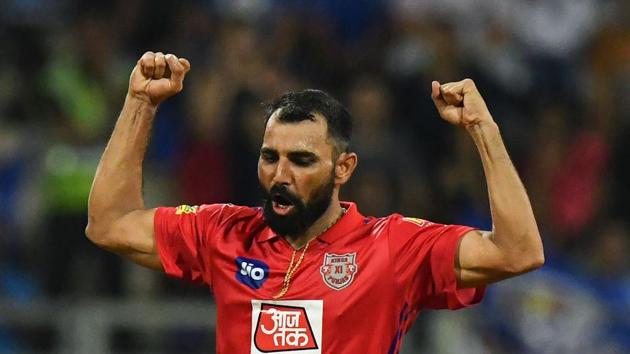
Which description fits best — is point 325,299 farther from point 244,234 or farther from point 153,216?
point 153,216

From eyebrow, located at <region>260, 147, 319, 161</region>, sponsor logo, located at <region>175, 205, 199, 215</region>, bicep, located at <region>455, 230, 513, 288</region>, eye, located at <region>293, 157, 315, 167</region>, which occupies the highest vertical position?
eyebrow, located at <region>260, 147, 319, 161</region>

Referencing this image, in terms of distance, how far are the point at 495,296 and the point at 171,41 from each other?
11.5 feet

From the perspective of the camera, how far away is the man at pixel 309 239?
16.5 feet

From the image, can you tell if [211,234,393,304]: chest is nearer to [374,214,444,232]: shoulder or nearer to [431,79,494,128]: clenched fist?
[374,214,444,232]: shoulder

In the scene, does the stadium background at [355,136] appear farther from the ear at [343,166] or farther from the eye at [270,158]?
the eye at [270,158]

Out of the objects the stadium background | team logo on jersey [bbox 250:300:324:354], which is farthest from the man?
the stadium background

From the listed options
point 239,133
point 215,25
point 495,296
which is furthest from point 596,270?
point 215,25

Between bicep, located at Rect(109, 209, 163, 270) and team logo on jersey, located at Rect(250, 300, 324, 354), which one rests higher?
bicep, located at Rect(109, 209, 163, 270)

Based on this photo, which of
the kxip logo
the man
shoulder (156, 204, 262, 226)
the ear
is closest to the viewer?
the man

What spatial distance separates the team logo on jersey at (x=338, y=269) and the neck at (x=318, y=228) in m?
0.14

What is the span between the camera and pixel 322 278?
5.19 m

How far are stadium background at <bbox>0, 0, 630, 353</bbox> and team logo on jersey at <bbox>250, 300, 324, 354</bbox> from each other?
13.2 feet

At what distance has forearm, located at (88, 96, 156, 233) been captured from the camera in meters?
5.41

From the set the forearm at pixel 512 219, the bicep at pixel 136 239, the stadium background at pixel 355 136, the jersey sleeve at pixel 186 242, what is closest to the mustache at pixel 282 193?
the jersey sleeve at pixel 186 242
